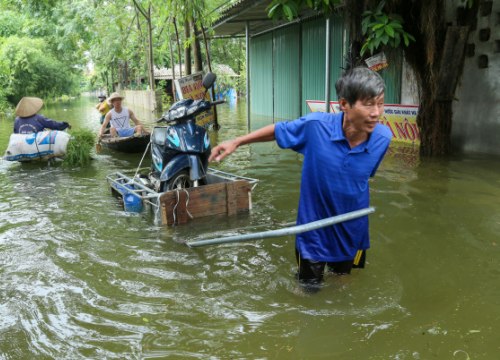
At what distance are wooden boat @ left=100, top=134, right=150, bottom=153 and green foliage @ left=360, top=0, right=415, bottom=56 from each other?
16.1 ft

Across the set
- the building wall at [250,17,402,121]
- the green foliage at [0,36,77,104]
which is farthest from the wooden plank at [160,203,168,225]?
the green foliage at [0,36,77,104]

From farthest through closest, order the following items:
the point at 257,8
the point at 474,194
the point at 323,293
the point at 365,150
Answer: the point at 257,8, the point at 474,194, the point at 323,293, the point at 365,150

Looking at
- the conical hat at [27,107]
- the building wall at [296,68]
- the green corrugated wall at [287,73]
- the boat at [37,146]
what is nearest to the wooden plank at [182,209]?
the boat at [37,146]

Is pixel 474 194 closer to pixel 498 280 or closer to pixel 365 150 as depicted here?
pixel 498 280

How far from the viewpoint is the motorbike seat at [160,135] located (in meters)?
5.95

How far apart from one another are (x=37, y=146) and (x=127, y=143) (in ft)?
5.66

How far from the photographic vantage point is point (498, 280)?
377 cm

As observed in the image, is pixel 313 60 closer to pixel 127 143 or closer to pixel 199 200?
pixel 127 143

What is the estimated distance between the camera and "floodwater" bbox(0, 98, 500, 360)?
298 centimetres

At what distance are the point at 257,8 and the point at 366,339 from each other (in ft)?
32.8

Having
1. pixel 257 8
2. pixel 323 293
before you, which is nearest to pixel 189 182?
pixel 323 293

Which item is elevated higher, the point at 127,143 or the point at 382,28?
the point at 382,28

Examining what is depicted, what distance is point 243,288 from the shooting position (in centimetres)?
381

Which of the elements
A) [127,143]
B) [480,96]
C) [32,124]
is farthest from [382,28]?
[32,124]
